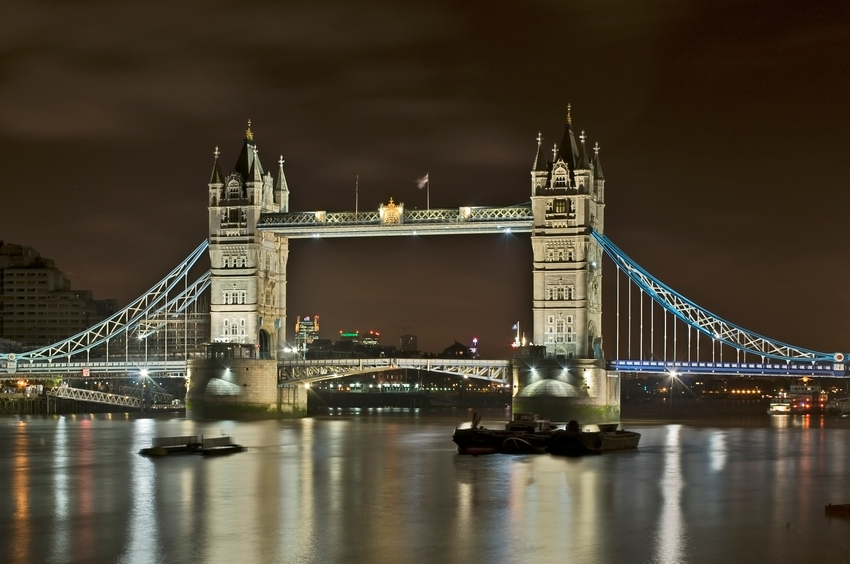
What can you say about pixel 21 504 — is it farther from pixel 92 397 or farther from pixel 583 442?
pixel 92 397

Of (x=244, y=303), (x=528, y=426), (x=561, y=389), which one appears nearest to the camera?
(x=528, y=426)

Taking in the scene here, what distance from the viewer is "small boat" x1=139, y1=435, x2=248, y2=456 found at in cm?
5319

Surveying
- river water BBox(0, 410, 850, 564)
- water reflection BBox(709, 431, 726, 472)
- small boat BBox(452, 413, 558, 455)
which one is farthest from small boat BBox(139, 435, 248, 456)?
water reflection BBox(709, 431, 726, 472)

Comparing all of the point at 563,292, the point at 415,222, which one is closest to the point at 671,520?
the point at 563,292

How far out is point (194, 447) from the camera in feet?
176

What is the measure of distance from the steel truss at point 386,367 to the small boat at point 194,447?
101 ft

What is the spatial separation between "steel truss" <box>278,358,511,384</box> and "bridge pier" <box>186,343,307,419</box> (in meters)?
2.19

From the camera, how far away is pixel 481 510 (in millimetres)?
34469

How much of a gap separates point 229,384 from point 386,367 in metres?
9.92

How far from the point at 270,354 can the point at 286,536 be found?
→ 59322mm

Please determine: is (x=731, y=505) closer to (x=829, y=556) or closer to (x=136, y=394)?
(x=829, y=556)

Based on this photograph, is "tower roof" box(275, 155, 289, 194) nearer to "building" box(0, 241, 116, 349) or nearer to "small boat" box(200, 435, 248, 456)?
"small boat" box(200, 435, 248, 456)

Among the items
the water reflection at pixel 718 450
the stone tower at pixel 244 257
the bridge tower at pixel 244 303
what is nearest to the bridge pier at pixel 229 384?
the bridge tower at pixel 244 303

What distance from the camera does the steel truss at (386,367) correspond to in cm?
8471
